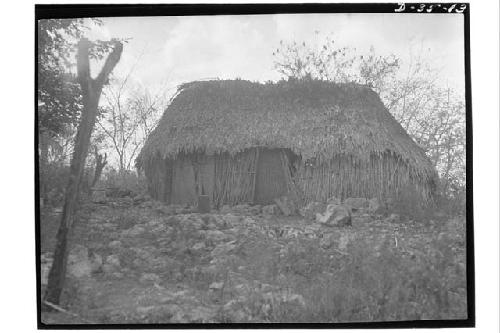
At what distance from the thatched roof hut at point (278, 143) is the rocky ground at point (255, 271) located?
857 mm

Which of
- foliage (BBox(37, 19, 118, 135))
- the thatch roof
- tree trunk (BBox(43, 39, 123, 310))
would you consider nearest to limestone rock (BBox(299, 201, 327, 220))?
the thatch roof

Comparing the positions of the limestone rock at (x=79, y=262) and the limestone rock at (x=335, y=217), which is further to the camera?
the limestone rock at (x=335, y=217)

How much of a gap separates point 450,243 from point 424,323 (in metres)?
0.78

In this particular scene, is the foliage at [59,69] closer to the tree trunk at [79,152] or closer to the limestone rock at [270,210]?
the tree trunk at [79,152]

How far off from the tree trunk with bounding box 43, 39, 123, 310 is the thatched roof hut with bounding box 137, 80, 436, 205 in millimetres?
1029

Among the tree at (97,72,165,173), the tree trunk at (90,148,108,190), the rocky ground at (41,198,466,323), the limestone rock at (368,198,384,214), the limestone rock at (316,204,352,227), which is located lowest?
the rocky ground at (41,198,466,323)

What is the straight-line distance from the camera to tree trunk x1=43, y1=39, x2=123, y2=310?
4133mm

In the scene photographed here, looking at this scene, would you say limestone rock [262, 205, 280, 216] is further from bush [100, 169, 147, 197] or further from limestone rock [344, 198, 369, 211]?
bush [100, 169, 147, 197]

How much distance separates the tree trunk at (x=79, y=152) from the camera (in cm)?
413

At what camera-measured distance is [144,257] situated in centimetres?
434

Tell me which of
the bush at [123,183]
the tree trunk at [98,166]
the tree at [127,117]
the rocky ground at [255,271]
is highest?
the tree at [127,117]

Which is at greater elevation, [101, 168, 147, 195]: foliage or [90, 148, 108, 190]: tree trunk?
[90, 148, 108, 190]: tree trunk

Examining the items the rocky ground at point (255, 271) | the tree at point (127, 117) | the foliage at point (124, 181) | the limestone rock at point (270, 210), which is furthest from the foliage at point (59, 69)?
the limestone rock at point (270, 210)

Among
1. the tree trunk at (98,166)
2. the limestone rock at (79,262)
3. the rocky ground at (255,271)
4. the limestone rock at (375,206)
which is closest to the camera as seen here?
the rocky ground at (255,271)
